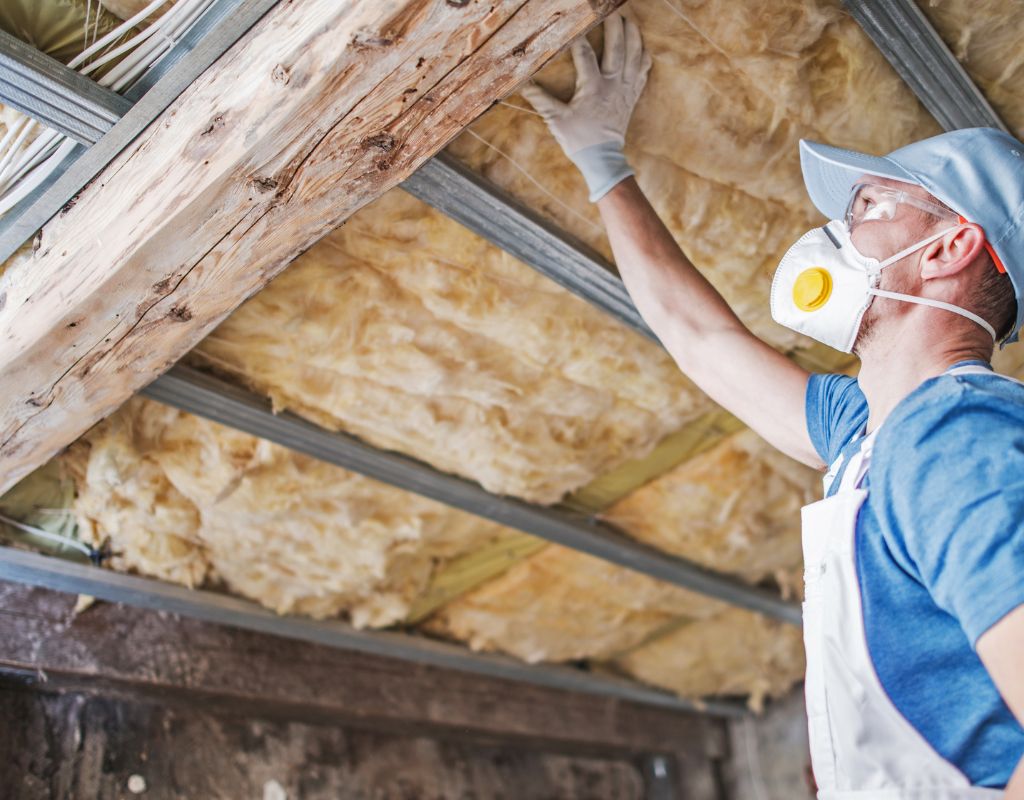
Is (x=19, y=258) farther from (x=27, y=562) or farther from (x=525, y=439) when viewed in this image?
(x=525, y=439)

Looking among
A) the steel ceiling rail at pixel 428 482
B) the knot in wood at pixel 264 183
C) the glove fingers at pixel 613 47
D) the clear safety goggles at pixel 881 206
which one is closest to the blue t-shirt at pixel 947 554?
the clear safety goggles at pixel 881 206

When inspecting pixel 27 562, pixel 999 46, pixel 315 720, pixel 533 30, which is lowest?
pixel 315 720

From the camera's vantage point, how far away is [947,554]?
37.9 inches

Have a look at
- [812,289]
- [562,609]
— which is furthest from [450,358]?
[562,609]

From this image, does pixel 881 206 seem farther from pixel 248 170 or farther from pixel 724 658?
pixel 724 658

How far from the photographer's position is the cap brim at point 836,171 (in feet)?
4.28

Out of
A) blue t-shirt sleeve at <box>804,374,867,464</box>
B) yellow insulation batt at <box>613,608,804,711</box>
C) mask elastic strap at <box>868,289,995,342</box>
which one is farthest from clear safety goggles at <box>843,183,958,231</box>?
yellow insulation batt at <box>613,608,804,711</box>

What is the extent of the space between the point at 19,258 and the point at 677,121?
113cm

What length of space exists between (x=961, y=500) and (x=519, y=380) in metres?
1.25

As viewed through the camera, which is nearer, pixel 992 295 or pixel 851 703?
Result: pixel 851 703

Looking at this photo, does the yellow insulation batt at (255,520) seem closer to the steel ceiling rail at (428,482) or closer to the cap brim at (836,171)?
the steel ceiling rail at (428,482)

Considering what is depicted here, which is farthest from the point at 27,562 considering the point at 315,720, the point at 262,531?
the point at 315,720

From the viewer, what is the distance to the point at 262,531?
2.35 m

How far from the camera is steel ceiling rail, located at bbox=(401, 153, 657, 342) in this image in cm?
157
